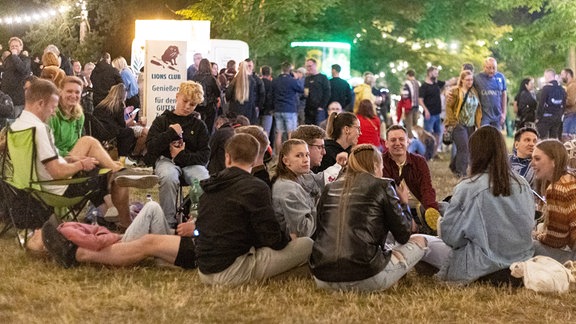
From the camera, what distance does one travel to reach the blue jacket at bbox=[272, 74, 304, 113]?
19.3m

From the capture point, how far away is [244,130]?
838 centimetres

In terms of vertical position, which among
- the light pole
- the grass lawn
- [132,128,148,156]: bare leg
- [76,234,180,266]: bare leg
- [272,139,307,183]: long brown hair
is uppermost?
the light pole

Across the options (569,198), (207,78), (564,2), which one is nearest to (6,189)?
(569,198)

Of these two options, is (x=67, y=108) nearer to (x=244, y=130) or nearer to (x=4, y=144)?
(x=4, y=144)

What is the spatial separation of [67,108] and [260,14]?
764 inches

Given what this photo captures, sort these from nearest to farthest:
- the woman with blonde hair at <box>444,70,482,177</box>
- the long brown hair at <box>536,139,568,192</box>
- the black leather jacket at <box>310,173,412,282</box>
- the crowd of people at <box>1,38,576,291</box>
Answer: the black leather jacket at <box>310,173,412,282</box>, the crowd of people at <box>1,38,576,291</box>, the long brown hair at <box>536,139,568,192</box>, the woman with blonde hair at <box>444,70,482,177</box>

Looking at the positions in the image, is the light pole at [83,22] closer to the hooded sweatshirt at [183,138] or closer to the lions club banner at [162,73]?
the lions club banner at [162,73]

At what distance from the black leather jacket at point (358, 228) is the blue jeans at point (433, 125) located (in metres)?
13.7

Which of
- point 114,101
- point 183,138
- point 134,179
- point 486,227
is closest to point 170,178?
point 183,138

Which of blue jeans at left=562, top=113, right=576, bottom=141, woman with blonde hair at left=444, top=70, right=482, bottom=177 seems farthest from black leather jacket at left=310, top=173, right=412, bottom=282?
blue jeans at left=562, top=113, right=576, bottom=141

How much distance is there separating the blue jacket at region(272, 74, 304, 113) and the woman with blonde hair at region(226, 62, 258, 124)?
36.8 inches

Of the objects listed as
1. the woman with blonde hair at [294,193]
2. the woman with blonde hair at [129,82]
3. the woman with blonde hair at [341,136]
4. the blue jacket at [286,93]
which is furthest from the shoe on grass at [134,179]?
the blue jacket at [286,93]

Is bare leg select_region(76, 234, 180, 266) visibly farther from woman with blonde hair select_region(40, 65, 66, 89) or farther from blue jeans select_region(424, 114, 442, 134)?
blue jeans select_region(424, 114, 442, 134)

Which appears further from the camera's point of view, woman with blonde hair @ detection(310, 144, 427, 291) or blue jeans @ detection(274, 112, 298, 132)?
blue jeans @ detection(274, 112, 298, 132)
